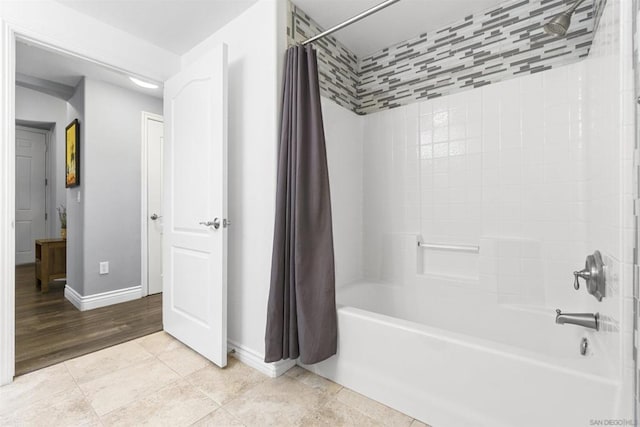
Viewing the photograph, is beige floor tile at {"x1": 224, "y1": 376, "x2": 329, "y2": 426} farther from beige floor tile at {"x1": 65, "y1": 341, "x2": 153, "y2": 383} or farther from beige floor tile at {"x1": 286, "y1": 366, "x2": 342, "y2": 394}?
beige floor tile at {"x1": 65, "y1": 341, "x2": 153, "y2": 383}

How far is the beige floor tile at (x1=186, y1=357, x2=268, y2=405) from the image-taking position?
58.5 inches

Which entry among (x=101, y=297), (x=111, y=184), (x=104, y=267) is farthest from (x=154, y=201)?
(x=101, y=297)

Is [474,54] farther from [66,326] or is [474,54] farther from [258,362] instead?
[66,326]

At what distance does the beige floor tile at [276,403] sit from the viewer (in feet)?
4.29

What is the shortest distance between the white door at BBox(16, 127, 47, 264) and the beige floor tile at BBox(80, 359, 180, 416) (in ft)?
16.0

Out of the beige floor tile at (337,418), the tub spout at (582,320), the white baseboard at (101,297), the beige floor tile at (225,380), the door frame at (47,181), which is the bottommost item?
the beige floor tile at (337,418)

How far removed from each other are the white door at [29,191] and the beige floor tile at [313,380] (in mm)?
5644

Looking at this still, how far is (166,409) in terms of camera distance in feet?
4.47

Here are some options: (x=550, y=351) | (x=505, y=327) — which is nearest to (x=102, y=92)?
(x=505, y=327)

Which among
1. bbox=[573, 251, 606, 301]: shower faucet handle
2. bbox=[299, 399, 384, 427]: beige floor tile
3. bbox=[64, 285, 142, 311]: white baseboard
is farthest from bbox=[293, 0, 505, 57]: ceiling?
bbox=[64, 285, 142, 311]: white baseboard

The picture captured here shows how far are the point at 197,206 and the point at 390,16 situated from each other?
1834 mm

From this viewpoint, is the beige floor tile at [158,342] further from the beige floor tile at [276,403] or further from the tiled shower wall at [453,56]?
the tiled shower wall at [453,56]

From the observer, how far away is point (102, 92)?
2.87 m

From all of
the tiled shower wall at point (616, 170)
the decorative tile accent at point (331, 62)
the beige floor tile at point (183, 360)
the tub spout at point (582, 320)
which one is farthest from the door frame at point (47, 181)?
the tiled shower wall at point (616, 170)
